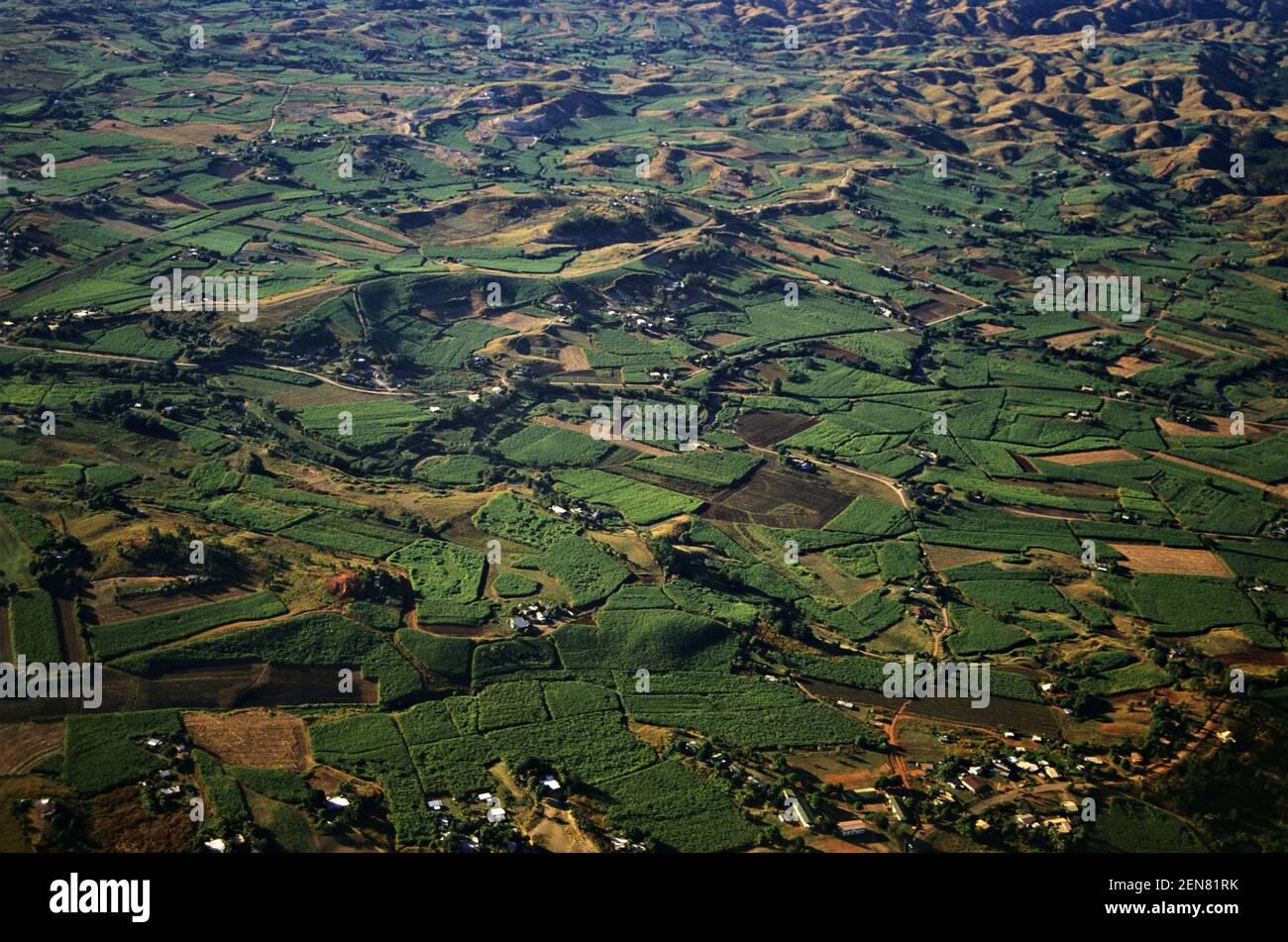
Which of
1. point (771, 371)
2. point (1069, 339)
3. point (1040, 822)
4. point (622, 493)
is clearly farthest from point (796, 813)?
point (1069, 339)

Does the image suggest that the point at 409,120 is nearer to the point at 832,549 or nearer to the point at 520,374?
the point at 520,374

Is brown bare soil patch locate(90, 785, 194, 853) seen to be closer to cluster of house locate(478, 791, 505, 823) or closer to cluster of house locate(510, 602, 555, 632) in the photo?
cluster of house locate(478, 791, 505, 823)

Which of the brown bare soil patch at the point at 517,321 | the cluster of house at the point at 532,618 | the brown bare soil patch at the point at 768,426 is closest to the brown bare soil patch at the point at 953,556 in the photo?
the brown bare soil patch at the point at 768,426

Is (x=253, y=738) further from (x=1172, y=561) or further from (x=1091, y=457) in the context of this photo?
(x=1091, y=457)

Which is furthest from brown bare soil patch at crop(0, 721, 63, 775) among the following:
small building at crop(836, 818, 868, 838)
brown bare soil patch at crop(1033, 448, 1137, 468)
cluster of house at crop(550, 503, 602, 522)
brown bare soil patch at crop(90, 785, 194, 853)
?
brown bare soil patch at crop(1033, 448, 1137, 468)
